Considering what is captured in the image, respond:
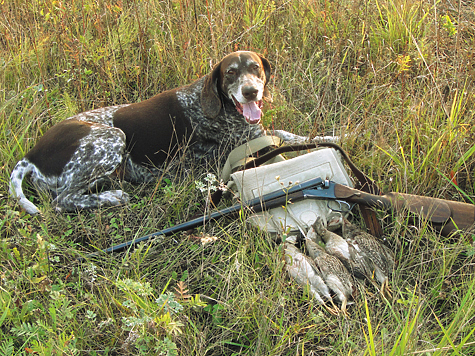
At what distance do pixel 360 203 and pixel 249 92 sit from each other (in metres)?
1.33

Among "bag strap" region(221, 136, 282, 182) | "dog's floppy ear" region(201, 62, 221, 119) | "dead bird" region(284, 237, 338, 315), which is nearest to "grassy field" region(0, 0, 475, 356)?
"dead bird" region(284, 237, 338, 315)

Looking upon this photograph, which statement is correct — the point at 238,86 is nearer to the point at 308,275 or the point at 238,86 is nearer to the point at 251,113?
the point at 251,113

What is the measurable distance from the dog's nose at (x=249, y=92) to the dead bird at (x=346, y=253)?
4.27 ft

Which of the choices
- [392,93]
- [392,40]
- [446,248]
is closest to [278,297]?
[446,248]

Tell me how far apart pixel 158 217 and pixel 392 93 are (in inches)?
98.2

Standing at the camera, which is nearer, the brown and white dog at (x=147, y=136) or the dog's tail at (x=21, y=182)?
the dog's tail at (x=21, y=182)

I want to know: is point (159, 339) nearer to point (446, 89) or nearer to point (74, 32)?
point (446, 89)

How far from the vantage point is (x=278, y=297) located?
242 centimetres

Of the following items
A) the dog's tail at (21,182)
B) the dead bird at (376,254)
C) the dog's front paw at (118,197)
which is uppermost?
the dog's tail at (21,182)

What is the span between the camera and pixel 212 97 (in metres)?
3.88

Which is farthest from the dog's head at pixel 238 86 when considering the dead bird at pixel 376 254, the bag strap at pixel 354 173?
the dead bird at pixel 376 254

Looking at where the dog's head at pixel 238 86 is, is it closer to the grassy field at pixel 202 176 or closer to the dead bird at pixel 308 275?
the grassy field at pixel 202 176

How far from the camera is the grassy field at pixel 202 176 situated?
226cm

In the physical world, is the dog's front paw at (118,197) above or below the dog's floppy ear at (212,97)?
below
